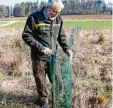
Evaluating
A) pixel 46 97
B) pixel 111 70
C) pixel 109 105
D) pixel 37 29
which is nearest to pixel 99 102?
pixel 109 105

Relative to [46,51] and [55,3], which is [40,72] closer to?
[46,51]

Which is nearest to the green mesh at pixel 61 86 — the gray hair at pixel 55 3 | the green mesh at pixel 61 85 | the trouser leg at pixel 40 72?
the green mesh at pixel 61 85

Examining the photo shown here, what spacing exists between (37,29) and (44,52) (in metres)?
0.37

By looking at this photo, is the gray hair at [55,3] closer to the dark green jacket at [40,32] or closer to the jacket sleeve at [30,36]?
the dark green jacket at [40,32]

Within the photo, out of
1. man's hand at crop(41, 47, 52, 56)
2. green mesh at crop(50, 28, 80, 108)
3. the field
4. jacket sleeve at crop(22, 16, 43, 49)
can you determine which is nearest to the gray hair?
jacket sleeve at crop(22, 16, 43, 49)

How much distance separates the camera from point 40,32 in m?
5.02

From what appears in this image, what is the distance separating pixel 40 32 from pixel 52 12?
14.5 inches

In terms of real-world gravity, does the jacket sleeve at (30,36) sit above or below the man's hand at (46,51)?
above

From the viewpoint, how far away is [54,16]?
4902 mm

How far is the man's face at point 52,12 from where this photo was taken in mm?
4757

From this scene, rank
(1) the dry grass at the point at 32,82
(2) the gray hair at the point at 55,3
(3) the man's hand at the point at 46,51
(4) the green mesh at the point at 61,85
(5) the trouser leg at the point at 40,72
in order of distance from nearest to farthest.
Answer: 1. (2) the gray hair at the point at 55,3
2. (3) the man's hand at the point at 46,51
3. (4) the green mesh at the point at 61,85
4. (5) the trouser leg at the point at 40,72
5. (1) the dry grass at the point at 32,82

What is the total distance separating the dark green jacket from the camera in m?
4.91

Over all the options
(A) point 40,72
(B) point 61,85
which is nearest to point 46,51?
(A) point 40,72

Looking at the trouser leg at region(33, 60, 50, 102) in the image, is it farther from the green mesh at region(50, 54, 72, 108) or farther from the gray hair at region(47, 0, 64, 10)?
the gray hair at region(47, 0, 64, 10)
